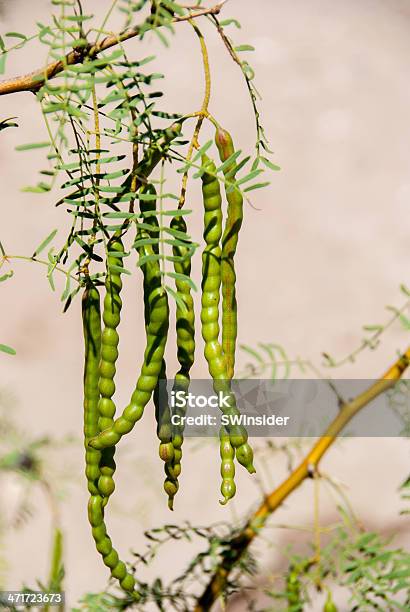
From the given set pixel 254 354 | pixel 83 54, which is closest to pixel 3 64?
pixel 83 54

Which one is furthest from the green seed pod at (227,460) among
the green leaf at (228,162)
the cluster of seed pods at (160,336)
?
the green leaf at (228,162)

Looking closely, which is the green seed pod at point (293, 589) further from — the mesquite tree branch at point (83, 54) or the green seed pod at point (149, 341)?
the mesquite tree branch at point (83, 54)

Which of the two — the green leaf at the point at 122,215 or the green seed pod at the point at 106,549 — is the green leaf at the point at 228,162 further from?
the green seed pod at the point at 106,549

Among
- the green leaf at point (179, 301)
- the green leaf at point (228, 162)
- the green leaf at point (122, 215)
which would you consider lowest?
the green leaf at point (179, 301)

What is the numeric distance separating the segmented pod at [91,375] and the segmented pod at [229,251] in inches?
2.1

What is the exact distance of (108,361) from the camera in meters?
0.39

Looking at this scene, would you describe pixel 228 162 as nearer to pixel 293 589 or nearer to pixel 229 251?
pixel 229 251

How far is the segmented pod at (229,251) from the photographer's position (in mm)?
388

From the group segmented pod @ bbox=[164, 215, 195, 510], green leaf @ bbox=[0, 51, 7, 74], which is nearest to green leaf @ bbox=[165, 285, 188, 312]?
segmented pod @ bbox=[164, 215, 195, 510]

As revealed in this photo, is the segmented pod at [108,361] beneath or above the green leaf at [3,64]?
beneath

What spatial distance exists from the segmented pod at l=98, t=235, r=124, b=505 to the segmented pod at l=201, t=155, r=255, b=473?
0.04 metres

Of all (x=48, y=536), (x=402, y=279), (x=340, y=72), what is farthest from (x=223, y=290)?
(x=340, y=72)

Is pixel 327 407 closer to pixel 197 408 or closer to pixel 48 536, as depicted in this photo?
pixel 197 408

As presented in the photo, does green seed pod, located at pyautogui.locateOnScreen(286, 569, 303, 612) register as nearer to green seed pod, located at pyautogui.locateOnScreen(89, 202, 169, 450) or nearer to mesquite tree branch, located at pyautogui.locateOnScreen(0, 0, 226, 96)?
green seed pod, located at pyautogui.locateOnScreen(89, 202, 169, 450)
